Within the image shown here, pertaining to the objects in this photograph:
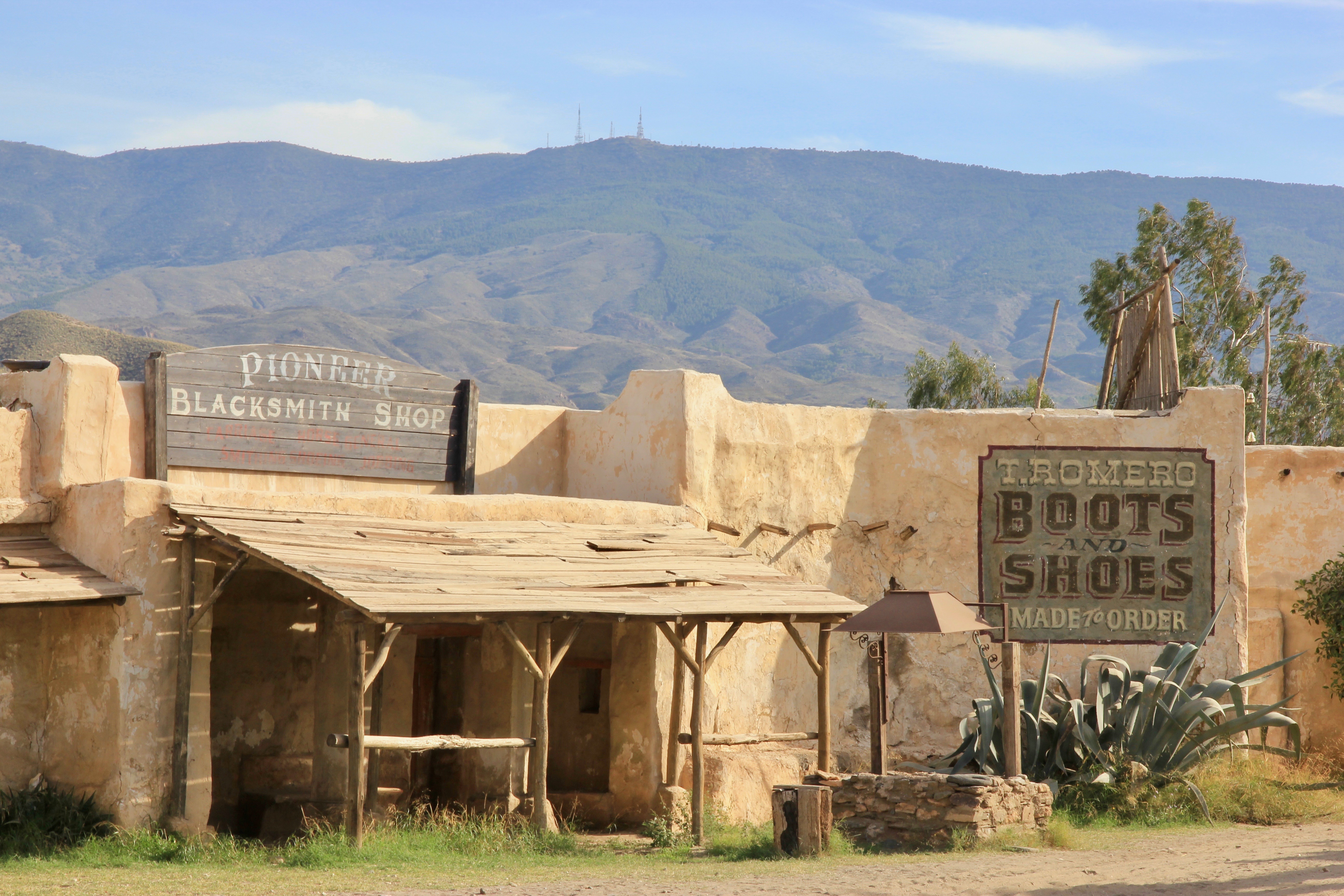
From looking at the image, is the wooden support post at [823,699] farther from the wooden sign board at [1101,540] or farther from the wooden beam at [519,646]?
the wooden sign board at [1101,540]

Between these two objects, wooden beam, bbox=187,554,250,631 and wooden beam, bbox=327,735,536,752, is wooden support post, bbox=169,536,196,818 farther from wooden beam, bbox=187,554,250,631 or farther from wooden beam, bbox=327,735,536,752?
wooden beam, bbox=327,735,536,752

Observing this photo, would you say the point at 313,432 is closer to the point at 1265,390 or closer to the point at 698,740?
the point at 698,740

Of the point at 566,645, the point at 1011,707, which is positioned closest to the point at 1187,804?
the point at 1011,707

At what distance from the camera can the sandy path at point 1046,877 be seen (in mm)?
8281

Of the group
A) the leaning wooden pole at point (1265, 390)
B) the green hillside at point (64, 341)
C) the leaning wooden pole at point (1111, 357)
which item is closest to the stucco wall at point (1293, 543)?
the leaning wooden pole at point (1265, 390)

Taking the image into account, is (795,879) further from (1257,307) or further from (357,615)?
(1257,307)

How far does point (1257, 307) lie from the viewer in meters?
28.6

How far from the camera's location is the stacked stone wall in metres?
10.2

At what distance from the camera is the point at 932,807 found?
10336 millimetres

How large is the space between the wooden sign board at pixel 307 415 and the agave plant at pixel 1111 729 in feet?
17.4

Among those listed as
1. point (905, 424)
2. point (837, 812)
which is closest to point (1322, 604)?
point (905, 424)

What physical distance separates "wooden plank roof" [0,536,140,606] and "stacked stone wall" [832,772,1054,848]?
221 inches

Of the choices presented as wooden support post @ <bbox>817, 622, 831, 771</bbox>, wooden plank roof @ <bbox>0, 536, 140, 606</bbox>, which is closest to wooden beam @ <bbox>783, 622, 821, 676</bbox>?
wooden support post @ <bbox>817, 622, 831, 771</bbox>

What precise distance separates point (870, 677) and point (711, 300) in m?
174
